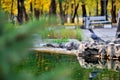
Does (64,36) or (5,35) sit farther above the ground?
(5,35)

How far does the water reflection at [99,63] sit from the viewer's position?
13.4 m

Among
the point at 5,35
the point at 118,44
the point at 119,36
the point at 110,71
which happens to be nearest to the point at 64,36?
the point at 119,36

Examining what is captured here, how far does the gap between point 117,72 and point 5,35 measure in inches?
449

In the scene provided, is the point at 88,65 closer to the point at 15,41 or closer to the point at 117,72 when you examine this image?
the point at 117,72

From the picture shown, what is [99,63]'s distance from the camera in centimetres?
1437

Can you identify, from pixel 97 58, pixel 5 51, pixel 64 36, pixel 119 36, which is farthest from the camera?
pixel 64 36

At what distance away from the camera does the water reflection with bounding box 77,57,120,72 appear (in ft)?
43.9

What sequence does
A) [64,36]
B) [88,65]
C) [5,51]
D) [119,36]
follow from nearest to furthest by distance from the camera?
[5,51] → [88,65] → [119,36] → [64,36]

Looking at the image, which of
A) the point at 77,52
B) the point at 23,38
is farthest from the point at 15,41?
the point at 77,52

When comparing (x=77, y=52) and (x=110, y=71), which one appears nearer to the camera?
(x=110, y=71)

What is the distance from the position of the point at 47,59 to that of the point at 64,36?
6357 millimetres

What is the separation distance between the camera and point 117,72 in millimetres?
12195

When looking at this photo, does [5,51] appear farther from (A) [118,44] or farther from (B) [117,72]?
(A) [118,44]

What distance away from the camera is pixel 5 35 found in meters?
0.98
